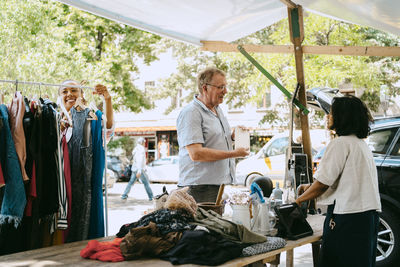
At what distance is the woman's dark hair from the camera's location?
298 centimetres

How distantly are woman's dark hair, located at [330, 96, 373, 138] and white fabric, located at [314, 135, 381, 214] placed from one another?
2.3 inches

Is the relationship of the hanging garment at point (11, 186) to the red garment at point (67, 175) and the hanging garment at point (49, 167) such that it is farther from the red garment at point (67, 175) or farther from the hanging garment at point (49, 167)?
the red garment at point (67, 175)

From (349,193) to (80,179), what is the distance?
2.10 meters

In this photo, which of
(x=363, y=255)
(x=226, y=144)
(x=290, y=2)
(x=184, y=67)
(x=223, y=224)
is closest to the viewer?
(x=223, y=224)

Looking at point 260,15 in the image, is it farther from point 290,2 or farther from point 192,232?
point 192,232

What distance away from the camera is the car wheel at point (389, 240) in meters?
5.34

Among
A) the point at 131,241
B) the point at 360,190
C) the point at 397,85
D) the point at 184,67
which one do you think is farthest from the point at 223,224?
the point at 184,67

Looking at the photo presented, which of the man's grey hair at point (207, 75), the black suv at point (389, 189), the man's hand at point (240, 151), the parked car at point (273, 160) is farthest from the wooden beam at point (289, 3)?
the parked car at point (273, 160)

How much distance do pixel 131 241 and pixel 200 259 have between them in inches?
15.9

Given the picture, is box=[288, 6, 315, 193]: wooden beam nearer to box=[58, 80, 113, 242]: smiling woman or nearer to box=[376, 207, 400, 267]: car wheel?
box=[376, 207, 400, 267]: car wheel

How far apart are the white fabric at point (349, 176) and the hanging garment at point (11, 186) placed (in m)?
2.13

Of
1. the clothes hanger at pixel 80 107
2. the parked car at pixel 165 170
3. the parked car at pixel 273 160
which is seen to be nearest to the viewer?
the clothes hanger at pixel 80 107

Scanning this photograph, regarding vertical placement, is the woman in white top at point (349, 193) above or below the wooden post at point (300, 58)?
below

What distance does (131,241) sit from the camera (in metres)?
2.26
